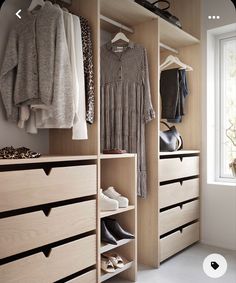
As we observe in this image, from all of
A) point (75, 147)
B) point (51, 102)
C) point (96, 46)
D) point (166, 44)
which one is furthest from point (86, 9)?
point (166, 44)

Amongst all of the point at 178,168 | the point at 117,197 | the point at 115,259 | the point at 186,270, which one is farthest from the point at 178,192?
the point at 115,259

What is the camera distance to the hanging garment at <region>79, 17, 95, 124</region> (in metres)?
1.70

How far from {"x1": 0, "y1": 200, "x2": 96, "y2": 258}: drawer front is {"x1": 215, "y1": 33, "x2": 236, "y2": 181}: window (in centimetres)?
143

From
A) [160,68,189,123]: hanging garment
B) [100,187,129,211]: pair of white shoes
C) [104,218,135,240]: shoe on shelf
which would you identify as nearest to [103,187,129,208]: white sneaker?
[100,187,129,211]: pair of white shoes

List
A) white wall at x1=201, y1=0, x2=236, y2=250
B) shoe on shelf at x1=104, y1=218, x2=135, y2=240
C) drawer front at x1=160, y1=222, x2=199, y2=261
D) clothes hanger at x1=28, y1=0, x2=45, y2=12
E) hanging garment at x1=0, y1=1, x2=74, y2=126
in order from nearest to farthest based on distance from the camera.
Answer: hanging garment at x1=0, y1=1, x2=74, y2=126 < clothes hanger at x1=28, y1=0, x2=45, y2=12 < shoe on shelf at x1=104, y1=218, x2=135, y2=240 < drawer front at x1=160, y1=222, x2=199, y2=261 < white wall at x1=201, y1=0, x2=236, y2=250

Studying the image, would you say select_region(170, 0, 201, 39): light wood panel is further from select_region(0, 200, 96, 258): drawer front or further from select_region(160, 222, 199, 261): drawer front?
select_region(0, 200, 96, 258): drawer front

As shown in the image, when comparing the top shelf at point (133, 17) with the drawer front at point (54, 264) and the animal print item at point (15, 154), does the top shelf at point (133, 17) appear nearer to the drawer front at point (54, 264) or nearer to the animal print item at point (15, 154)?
the animal print item at point (15, 154)

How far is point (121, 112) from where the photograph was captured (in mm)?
2186

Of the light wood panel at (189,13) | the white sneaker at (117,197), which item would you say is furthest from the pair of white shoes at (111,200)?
the light wood panel at (189,13)

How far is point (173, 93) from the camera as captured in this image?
259 cm

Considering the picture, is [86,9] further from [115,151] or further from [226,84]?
[226,84]

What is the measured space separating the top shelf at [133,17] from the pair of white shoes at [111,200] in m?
1.17

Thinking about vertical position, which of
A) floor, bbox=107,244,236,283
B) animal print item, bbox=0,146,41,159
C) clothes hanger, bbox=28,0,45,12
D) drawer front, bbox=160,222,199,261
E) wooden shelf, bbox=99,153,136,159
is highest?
clothes hanger, bbox=28,0,45,12

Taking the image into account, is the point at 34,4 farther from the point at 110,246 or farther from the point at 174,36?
the point at 110,246
